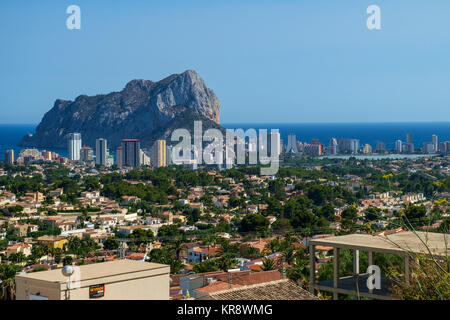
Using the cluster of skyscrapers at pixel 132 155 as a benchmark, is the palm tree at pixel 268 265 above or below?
below

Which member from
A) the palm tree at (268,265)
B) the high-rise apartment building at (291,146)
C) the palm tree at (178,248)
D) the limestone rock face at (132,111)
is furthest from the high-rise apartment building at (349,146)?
the palm tree at (268,265)

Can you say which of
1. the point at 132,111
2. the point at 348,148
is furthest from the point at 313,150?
the point at 132,111

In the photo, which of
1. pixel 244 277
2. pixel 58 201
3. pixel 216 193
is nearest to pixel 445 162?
pixel 216 193

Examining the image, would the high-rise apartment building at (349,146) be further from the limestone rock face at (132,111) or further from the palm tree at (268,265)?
the palm tree at (268,265)
